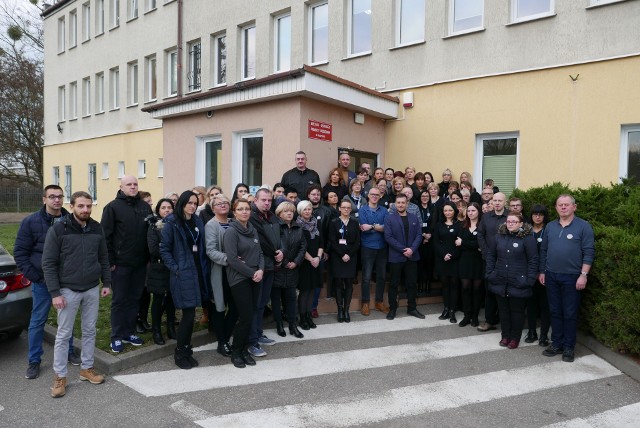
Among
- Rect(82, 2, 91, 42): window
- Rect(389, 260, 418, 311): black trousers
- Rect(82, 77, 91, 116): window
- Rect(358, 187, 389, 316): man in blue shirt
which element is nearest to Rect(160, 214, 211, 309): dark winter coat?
Rect(358, 187, 389, 316): man in blue shirt

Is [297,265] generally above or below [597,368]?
above

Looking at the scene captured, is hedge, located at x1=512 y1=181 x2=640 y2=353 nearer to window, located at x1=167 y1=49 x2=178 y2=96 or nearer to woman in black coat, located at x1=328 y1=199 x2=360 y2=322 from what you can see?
woman in black coat, located at x1=328 y1=199 x2=360 y2=322

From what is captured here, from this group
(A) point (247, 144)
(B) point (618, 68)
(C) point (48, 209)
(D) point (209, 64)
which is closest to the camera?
(C) point (48, 209)

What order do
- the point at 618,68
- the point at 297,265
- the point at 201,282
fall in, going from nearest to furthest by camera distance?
the point at 201,282 < the point at 297,265 < the point at 618,68

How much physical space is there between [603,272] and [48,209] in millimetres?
6317

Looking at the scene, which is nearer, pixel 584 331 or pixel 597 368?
pixel 597 368

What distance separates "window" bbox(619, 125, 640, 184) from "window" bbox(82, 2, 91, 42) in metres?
21.4

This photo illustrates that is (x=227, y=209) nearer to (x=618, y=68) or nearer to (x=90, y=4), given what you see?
(x=618, y=68)

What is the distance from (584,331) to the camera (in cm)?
652

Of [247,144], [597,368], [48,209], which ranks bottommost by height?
[597,368]

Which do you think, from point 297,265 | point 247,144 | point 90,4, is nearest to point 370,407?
point 297,265

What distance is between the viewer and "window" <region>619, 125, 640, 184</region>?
8.61 metres

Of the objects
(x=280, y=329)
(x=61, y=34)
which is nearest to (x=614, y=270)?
(x=280, y=329)

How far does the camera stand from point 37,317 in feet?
16.6
